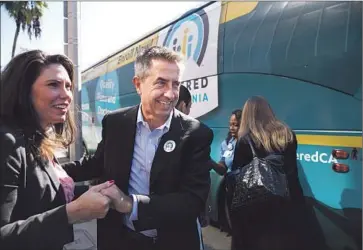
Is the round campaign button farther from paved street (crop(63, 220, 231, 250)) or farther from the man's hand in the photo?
paved street (crop(63, 220, 231, 250))

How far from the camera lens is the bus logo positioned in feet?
A: 12.1

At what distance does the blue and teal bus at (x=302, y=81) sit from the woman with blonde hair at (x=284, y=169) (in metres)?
0.22

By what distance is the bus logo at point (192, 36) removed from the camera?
3.70 m

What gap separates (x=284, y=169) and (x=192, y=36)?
83.9 inches

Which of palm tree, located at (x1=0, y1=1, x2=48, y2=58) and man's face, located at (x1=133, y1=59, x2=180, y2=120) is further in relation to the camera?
palm tree, located at (x1=0, y1=1, x2=48, y2=58)

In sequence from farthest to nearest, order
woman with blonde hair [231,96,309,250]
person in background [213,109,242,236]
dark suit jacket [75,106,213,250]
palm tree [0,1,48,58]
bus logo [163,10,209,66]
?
palm tree [0,1,48,58]
bus logo [163,10,209,66]
person in background [213,109,242,236]
woman with blonde hair [231,96,309,250]
dark suit jacket [75,106,213,250]

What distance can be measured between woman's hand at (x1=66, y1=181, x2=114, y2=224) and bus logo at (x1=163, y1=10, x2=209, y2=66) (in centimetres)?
282

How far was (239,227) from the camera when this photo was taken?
2.93 m

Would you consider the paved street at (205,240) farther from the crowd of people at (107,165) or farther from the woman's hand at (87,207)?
the woman's hand at (87,207)

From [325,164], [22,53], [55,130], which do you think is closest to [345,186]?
[325,164]

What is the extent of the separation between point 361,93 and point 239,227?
1.60 m

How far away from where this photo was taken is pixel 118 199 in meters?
1.26

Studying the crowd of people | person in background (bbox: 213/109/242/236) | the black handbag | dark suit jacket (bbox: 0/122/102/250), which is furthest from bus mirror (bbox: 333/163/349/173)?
dark suit jacket (bbox: 0/122/102/250)

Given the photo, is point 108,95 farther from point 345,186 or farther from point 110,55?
point 345,186
